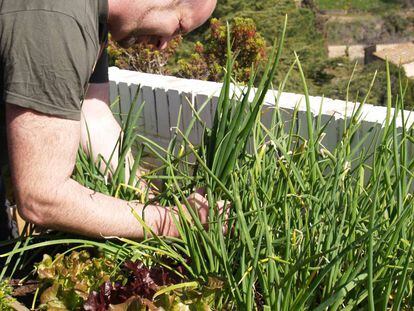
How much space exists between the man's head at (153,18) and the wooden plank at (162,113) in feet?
5.30

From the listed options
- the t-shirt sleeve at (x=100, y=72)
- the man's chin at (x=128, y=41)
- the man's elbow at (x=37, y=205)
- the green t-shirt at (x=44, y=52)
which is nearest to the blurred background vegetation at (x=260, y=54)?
the t-shirt sleeve at (x=100, y=72)

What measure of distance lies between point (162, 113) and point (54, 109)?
6.77 feet

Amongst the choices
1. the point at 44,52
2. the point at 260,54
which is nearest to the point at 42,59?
the point at 44,52

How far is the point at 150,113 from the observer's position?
3.77 m

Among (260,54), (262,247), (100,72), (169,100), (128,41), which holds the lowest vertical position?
(260,54)

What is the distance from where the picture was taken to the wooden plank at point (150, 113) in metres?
3.73

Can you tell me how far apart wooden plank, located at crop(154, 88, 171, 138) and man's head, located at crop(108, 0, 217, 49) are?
162 centimetres

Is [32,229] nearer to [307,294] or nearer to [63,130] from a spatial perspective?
[63,130]

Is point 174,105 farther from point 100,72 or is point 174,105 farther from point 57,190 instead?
point 57,190

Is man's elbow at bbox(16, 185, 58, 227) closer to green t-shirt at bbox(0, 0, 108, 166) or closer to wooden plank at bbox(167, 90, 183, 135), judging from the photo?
green t-shirt at bbox(0, 0, 108, 166)

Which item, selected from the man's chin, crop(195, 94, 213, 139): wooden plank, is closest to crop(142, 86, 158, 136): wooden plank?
crop(195, 94, 213, 139): wooden plank

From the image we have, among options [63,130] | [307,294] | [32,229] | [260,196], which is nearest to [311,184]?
[260,196]

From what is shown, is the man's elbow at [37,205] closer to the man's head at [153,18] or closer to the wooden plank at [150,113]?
the man's head at [153,18]

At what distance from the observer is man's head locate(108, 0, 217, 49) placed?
1.84 meters
